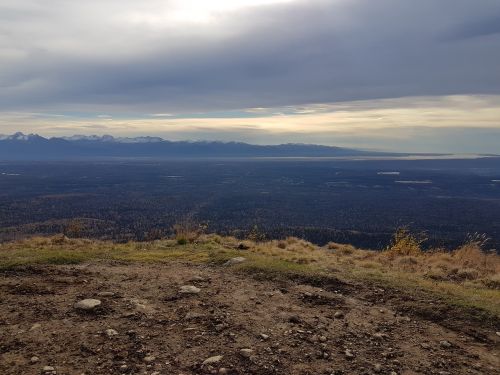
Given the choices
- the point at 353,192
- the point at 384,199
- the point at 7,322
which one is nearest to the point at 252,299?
the point at 7,322

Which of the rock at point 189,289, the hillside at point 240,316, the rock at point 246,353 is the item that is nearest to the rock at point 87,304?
the hillside at point 240,316

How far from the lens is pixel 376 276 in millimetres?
12055

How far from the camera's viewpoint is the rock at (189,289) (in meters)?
10.1

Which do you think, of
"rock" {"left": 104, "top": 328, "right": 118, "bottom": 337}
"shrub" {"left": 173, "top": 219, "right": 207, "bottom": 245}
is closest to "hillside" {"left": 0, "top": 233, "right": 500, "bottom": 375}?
"rock" {"left": 104, "top": 328, "right": 118, "bottom": 337}

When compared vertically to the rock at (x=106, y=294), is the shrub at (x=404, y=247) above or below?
below

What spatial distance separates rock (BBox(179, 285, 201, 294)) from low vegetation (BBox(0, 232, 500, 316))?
6.98 ft

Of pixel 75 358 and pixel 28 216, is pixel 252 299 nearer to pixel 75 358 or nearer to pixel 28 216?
pixel 75 358

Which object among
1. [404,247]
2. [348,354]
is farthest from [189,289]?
[404,247]

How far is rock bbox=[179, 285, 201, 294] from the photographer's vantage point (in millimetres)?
10117

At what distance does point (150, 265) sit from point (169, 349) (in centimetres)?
604

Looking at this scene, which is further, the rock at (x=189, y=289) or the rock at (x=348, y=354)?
the rock at (x=189, y=289)

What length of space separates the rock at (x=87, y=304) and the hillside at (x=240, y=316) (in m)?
0.05

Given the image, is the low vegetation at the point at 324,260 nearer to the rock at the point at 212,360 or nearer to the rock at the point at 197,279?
the rock at the point at 197,279

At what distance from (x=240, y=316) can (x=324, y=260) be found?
6492 millimetres
